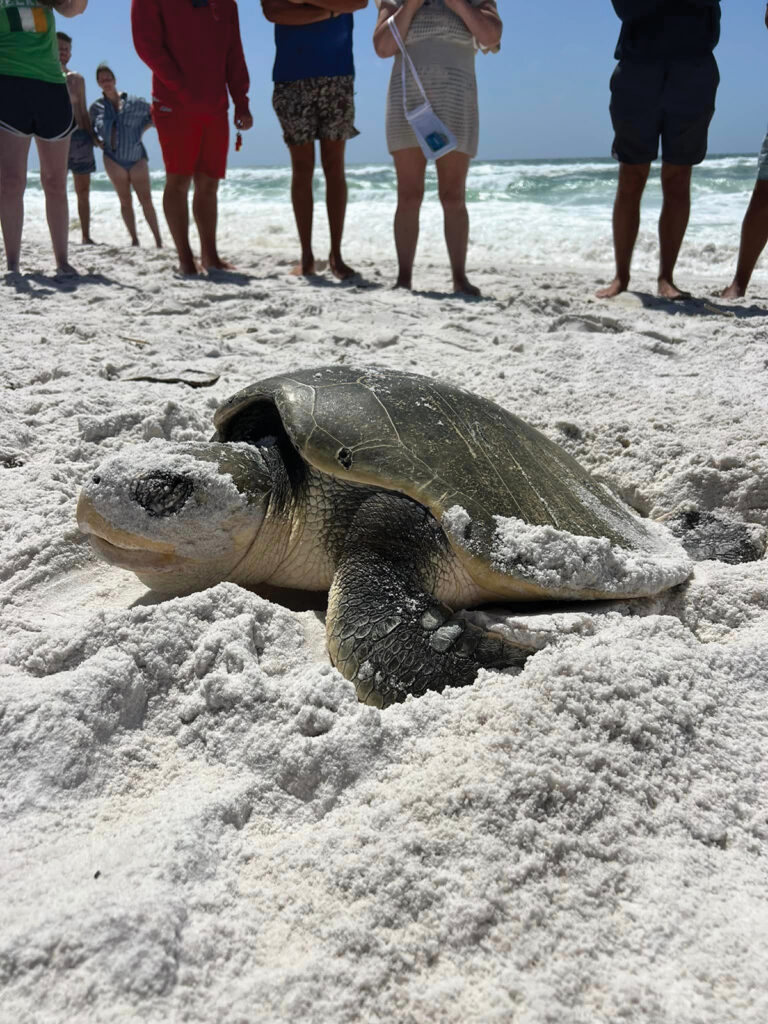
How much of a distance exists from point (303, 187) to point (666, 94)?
2419mm

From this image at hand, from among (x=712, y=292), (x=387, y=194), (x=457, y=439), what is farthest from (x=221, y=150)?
(x=387, y=194)

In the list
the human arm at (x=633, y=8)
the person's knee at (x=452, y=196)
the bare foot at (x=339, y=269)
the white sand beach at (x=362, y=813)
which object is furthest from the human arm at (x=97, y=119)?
the white sand beach at (x=362, y=813)

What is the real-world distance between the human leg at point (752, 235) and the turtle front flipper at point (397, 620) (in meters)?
3.64

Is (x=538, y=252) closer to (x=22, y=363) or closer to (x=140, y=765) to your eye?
(x=22, y=363)

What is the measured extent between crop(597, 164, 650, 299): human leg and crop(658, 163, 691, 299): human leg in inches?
6.0

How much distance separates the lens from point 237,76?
501 cm

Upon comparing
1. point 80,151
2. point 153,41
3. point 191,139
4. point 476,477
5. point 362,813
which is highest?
point 153,41

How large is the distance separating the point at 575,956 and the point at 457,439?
1118 millimetres

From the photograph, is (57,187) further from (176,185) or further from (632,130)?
(632,130)

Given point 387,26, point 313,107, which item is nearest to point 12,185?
point 313,107

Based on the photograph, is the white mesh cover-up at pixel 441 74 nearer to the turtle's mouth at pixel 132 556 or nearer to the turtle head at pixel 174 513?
the turtle head at pixel 174 513

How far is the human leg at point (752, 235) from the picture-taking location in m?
4.17

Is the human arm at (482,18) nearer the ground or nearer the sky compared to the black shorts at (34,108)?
nearer the sky

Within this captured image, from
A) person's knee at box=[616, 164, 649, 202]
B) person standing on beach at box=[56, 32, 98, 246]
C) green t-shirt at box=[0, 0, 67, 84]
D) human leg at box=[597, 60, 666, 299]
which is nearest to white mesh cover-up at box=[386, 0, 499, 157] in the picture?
human leg at box=[597, 60, 666, 299]
